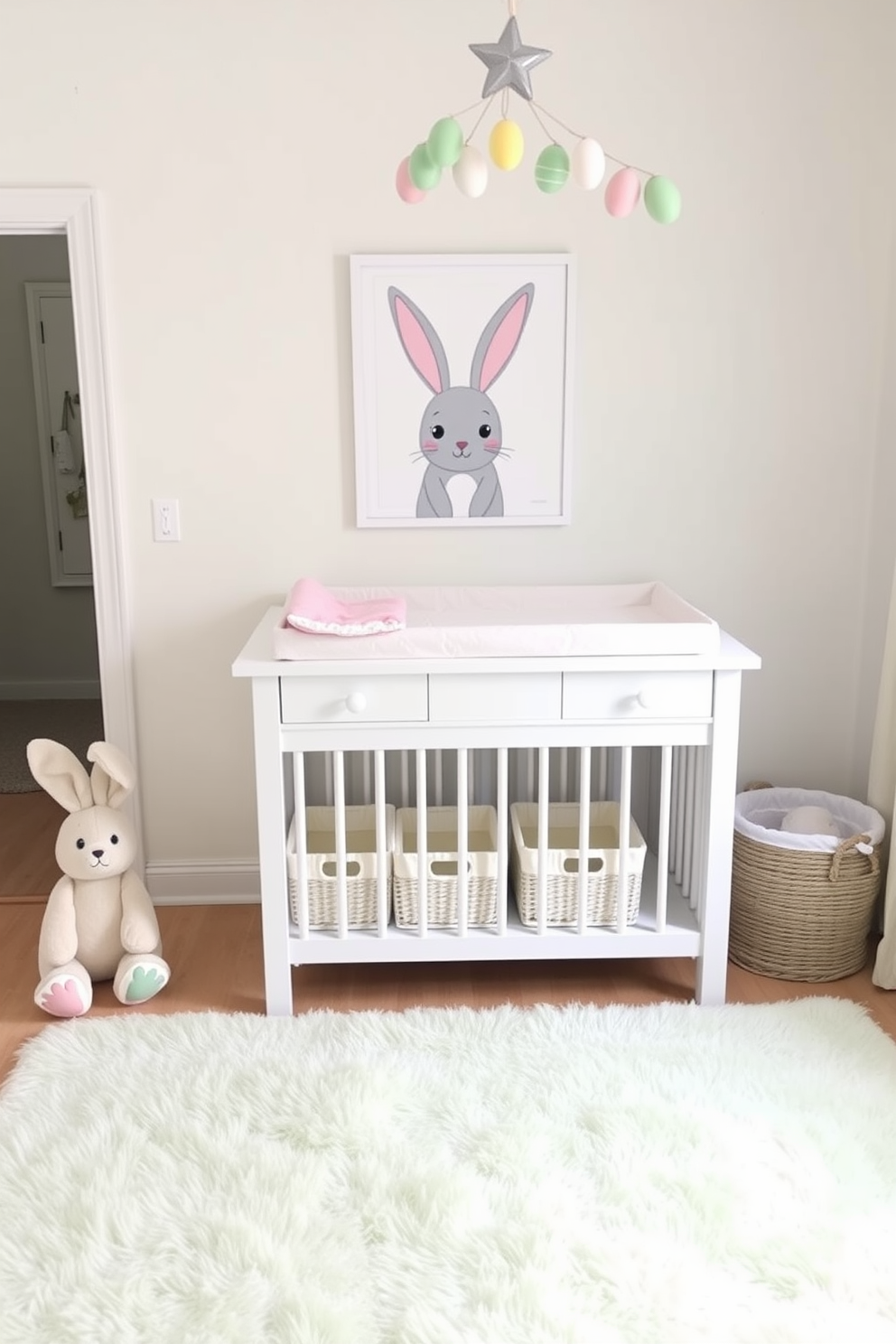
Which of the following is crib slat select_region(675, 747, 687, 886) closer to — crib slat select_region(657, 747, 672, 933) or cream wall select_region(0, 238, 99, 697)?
crib slat select_region(657, 747, 672, 933)

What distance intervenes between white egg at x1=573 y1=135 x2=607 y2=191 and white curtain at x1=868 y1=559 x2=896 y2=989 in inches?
47.5

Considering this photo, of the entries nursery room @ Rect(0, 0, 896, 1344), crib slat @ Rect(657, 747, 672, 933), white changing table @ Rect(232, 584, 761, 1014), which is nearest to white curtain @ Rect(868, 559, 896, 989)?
nursery room @ Rect(0, 0, 896, 1344)

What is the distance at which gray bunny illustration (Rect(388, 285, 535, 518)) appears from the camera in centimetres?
273

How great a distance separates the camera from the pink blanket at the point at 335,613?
2.29 m

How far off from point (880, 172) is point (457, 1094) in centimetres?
234

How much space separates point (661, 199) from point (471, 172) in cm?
31

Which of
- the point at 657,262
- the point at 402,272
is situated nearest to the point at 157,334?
the point at 402,272

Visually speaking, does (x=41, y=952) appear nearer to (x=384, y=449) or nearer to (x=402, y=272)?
(x=384, y=449)

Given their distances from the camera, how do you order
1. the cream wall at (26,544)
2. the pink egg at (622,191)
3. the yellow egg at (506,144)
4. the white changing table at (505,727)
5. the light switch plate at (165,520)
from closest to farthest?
the yellow egg at (506,144)
the pink egg at (622,191)
the white changing table at (505,727)
the light switch plate at (165,520)
the cream wall at (26,544)

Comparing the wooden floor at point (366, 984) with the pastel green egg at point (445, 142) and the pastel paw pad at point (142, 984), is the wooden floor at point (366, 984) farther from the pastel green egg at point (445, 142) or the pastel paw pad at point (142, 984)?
the pastel green egg at point (445, 142)

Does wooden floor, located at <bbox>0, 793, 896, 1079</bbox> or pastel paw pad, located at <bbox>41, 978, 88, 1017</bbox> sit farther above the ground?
pastel paw pad, located at <bbox>41, 978, 88, 1017</bbox>

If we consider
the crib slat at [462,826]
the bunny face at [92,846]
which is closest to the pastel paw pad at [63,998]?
the bunny face at [92,846]

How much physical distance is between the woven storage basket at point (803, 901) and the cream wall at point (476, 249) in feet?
1.58

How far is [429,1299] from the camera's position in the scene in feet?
5.24
